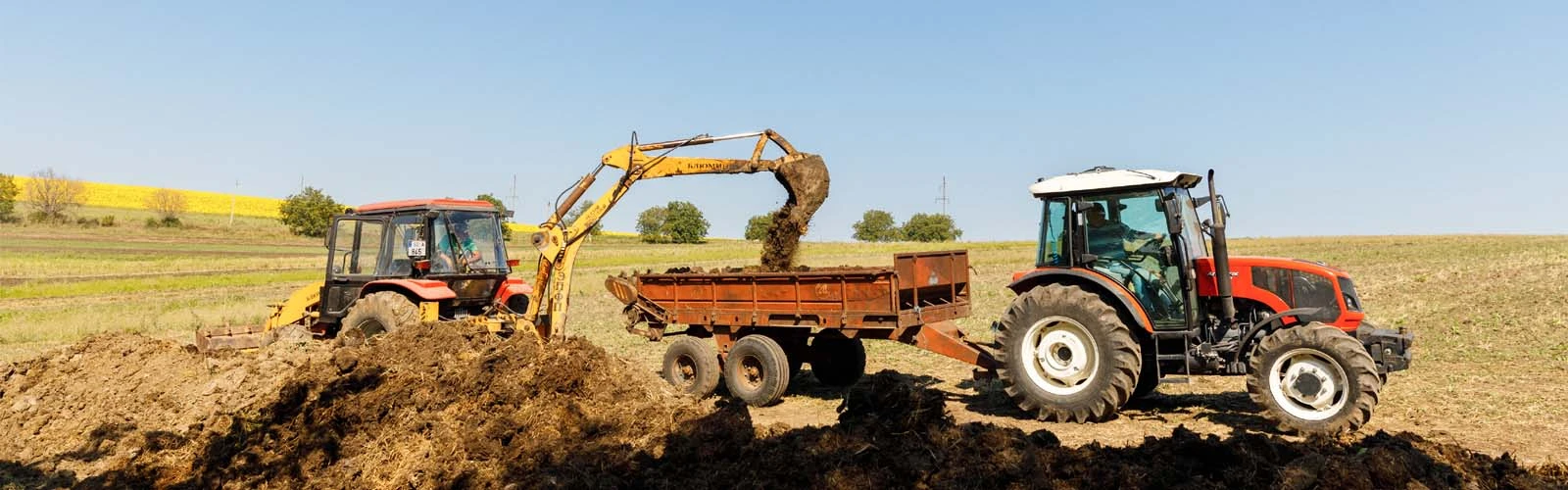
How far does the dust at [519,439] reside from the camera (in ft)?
16.6

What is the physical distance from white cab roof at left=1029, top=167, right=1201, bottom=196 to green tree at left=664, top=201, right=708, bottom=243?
62.6 metres

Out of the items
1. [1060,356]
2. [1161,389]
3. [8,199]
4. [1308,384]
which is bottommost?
[1161,389]

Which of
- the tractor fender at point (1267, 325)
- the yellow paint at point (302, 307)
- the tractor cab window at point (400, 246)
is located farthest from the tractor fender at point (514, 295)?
the tractor fender at point (1267, 325)

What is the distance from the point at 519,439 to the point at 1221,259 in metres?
5.48

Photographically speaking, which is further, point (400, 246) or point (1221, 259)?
point (400, 246)

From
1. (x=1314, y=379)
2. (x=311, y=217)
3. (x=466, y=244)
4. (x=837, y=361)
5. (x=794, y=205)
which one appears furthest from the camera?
(x=311, y=217)

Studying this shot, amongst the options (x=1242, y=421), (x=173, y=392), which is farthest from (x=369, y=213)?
(x=1242, y=421)

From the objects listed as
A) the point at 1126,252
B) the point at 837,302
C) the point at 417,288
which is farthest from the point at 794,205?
the point at 417,288

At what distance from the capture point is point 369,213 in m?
11.0

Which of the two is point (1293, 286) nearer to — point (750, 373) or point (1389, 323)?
point (750, 373)

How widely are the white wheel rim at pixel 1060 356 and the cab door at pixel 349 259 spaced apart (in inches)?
284

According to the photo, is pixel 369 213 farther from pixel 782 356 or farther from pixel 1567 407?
pixel 1567 407

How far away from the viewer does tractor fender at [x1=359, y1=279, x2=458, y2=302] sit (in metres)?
10.2

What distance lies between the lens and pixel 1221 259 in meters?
7.66
